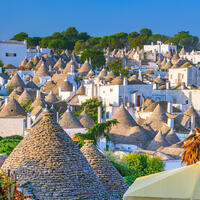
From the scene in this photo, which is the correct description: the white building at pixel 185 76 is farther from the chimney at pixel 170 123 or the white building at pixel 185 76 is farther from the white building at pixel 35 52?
the white building at pixel 35 52

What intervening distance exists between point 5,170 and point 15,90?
44.6 meters

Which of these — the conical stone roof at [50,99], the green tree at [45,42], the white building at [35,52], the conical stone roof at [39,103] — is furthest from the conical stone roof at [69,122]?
the green tree at [45,42]

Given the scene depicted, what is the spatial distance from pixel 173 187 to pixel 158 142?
30.2 meters

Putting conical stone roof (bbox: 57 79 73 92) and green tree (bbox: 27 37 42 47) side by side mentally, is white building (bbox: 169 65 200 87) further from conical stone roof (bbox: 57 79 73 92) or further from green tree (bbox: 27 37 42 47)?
green tree (bbox: 27 37 42 47)

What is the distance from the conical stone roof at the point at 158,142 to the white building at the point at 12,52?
50.4m

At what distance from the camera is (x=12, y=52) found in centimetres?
8612

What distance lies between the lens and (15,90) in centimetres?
5438

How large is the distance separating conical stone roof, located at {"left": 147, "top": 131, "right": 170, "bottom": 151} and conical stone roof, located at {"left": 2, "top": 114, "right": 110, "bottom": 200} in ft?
88.7

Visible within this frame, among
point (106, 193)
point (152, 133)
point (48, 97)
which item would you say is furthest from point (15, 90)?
point (106, 193)

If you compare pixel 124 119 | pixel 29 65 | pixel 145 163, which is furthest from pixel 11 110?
pixel 29 65

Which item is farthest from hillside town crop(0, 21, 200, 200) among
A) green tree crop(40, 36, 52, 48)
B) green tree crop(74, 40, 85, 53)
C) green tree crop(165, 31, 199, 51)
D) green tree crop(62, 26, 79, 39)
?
green tree crop(62, 26, 79, 39)

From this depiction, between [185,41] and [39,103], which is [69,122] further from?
[185,41]

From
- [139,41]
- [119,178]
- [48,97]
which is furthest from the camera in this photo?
[139,41]

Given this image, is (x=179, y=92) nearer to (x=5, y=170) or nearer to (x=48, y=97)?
(x=48, y=97)
